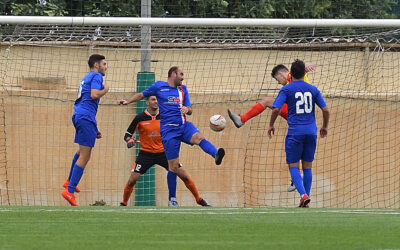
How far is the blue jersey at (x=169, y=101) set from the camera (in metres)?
12.8

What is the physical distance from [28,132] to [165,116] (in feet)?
13.8

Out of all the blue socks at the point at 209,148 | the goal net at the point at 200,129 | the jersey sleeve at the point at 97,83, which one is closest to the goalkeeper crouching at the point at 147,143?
the jersey sleeve at the point at 97,83

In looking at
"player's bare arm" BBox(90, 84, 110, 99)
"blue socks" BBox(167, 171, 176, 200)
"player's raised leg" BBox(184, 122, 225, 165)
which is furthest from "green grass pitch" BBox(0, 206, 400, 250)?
"blue socks" BBox(167, 171, 176, 200)

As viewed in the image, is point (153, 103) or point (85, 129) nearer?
point (85, 129)

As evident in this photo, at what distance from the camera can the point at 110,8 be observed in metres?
21.5

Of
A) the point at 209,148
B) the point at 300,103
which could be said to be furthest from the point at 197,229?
the point at 209,148

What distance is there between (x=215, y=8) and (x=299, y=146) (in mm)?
10744

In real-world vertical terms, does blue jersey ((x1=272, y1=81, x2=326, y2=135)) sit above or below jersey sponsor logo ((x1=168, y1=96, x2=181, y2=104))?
below

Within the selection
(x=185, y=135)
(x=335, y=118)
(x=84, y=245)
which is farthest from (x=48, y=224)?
(x=335, y=118)

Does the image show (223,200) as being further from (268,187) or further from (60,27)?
(60,27)

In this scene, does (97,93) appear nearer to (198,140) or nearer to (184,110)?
(184,110)

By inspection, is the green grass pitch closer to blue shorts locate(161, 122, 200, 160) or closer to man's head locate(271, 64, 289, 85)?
blue shorts locate(161, 122, 200, 160)

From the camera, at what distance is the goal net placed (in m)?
16.1

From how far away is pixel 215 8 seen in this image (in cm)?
2197
